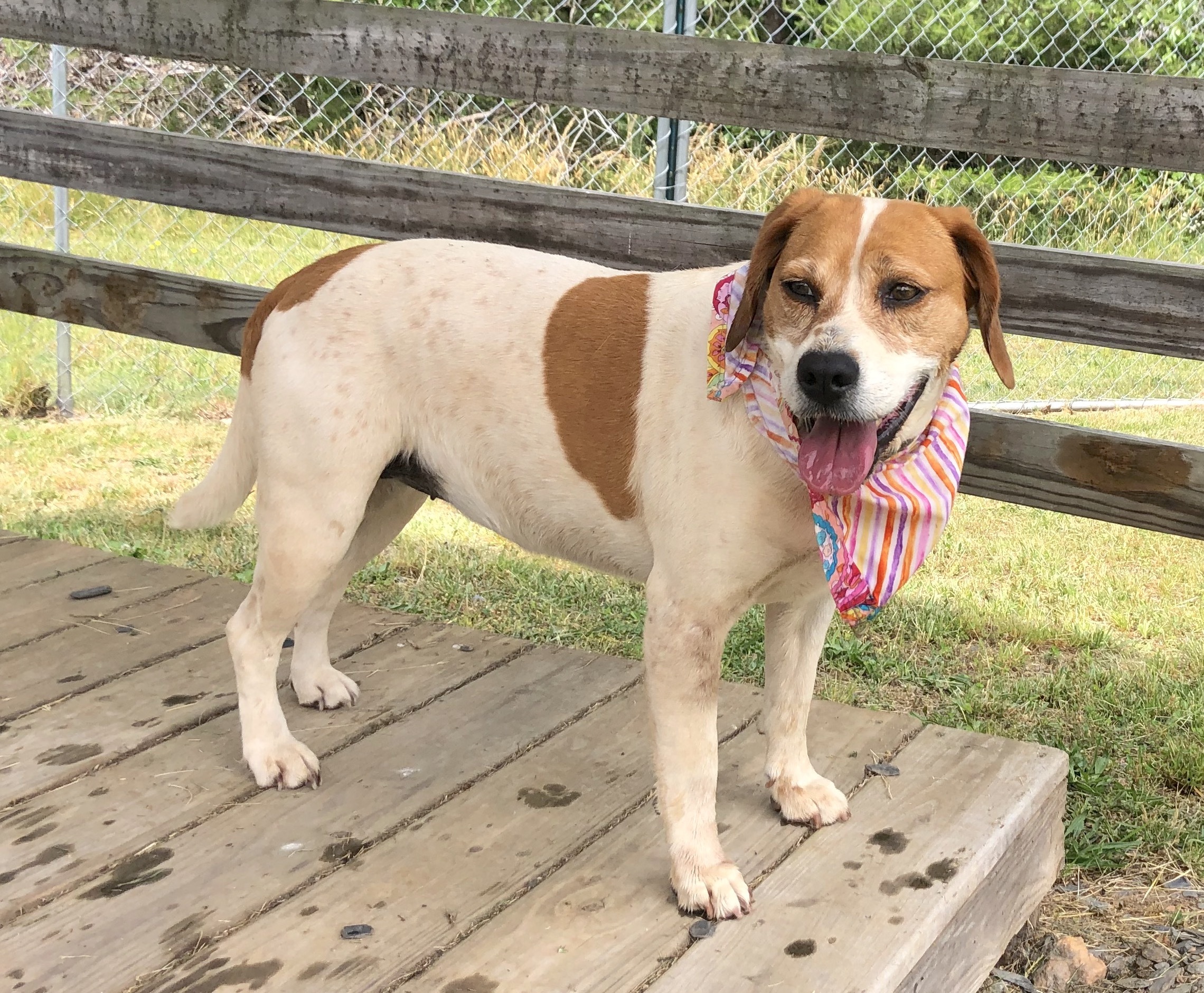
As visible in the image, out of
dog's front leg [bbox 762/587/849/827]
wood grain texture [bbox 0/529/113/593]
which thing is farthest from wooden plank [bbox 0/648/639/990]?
wood grain texture [bbox 0/529/113/593]

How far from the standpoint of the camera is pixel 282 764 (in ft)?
9.39

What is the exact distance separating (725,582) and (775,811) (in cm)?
71

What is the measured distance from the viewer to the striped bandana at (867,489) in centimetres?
227

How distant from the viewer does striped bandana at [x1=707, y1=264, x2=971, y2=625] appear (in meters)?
2.27

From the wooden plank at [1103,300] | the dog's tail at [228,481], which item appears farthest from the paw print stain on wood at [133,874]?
the wooden plank at [1103,300]

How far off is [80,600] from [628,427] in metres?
2.14

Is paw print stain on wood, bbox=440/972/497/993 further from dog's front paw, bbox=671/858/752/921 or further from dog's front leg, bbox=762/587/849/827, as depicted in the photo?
dog's front leg, bbox=762/587/849/827

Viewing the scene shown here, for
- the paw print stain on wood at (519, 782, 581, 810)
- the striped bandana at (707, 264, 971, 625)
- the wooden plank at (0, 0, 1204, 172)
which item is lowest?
the paw print stain on wood at (519, 782, 581, 810)

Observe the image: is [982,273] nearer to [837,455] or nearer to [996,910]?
[837,455]

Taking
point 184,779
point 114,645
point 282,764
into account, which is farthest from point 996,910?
point 114,645

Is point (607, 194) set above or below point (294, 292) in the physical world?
above

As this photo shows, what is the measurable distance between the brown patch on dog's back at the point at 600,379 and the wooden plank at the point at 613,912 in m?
0.71

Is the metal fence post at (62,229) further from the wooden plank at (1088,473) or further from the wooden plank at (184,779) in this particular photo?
the wooden plank at (1088,473)

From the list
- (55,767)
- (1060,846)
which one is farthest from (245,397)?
(1060,846)
